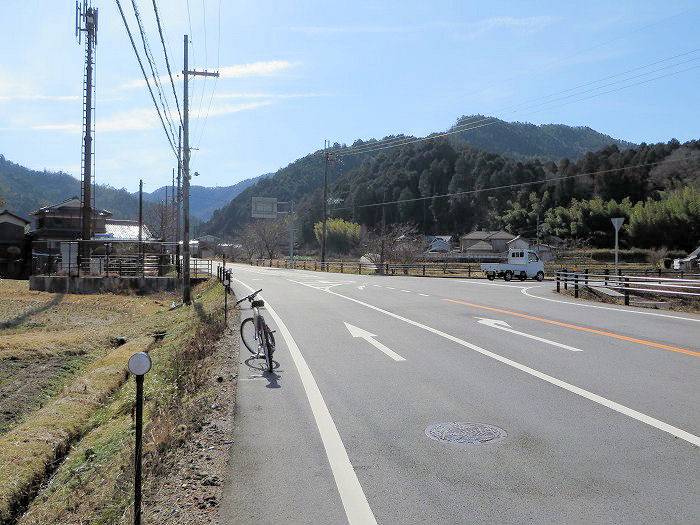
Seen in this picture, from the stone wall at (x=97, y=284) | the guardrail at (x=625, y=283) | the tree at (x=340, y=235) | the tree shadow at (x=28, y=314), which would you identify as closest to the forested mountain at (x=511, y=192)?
the tree at (x=340, y=235)

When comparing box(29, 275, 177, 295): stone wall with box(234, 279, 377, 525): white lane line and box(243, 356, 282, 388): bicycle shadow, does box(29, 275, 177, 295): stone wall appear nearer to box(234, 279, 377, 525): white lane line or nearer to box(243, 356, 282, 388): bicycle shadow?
box(243, 356, 282, 388): bicycle shadow

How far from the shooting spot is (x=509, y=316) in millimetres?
15359

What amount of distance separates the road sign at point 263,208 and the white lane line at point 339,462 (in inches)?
2980

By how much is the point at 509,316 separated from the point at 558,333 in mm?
3268

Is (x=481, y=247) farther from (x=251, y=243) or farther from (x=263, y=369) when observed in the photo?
(x=263, y=369)

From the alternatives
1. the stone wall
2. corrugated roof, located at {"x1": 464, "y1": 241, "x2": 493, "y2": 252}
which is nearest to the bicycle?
the stone wall

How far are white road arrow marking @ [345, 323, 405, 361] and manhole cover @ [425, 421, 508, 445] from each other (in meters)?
3.72

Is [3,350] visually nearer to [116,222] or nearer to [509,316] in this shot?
[509,316]

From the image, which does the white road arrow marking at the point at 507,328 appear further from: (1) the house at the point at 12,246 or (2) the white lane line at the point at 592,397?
(1) the house at the point at 12,246

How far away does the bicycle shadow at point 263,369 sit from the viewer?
8109mm

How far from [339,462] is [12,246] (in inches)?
2172

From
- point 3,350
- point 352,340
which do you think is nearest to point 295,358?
point 352,340

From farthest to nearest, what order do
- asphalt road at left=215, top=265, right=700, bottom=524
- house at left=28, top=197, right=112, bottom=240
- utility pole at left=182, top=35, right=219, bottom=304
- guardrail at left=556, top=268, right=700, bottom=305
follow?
house at left=28, top=197, right=112, bottom=240 < utility pole at left=182, top=35, right=219, bottom=304 < guardrail at left=556, top=268, right=700, bottom=305 < asphalt road at left=215, top=265, right=700, bottom=524

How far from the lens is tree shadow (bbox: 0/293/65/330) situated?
2081cm
